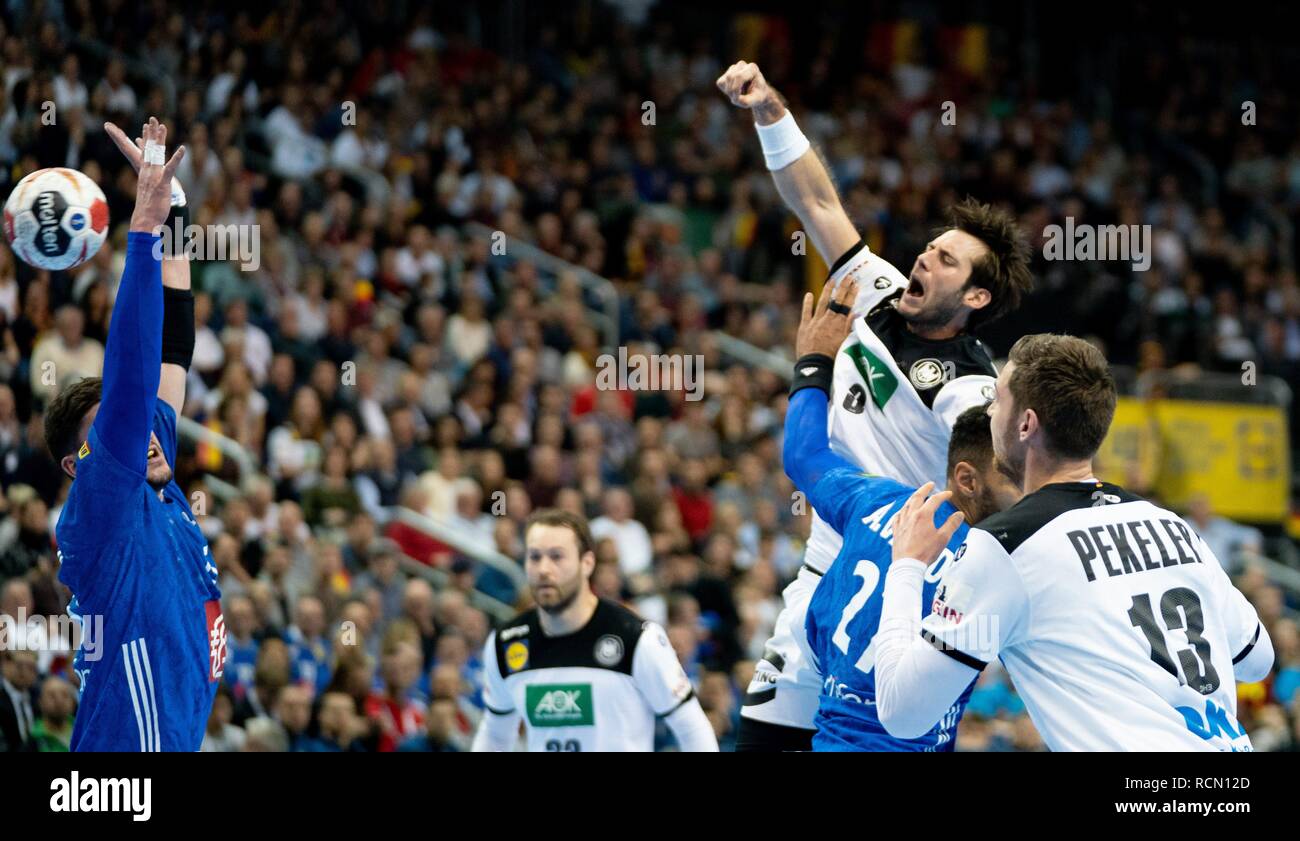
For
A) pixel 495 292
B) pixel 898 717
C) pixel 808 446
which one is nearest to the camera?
pixel 898 717

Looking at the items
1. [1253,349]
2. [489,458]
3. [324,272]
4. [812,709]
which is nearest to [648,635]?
[812,709]

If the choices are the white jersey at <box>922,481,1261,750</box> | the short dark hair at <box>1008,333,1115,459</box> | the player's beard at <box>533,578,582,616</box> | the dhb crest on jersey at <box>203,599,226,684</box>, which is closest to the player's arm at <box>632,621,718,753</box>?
the player's beard at <box>533,578,582,616</box>

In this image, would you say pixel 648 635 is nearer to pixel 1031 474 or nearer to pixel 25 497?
pixel 1031 474

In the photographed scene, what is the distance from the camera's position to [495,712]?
8.59 metres

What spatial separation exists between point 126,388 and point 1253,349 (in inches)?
620

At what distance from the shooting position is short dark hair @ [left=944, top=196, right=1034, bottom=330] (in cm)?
674

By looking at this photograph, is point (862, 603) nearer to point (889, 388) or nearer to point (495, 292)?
point (889, 388)

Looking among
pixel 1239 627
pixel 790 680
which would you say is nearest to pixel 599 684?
pixel 790 680

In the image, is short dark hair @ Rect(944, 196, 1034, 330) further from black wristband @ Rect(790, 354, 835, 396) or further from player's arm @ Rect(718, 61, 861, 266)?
black wristband @ Rect(790, 354, 835, 396)

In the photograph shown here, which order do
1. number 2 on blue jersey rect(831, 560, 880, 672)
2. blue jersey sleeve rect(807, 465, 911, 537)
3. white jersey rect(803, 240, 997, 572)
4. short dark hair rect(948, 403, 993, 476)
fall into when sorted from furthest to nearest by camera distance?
1. white jersey rect(803, 240, 997, 572)
2. blue jersey sleeve rect(807, 465, 911, 537)
3. number 2 on blue jersey rect(831, 560, 880, 672)
4. short dark hair rect(948, 403, 993, 476)

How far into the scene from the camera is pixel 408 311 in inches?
591

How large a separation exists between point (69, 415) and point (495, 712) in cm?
348
